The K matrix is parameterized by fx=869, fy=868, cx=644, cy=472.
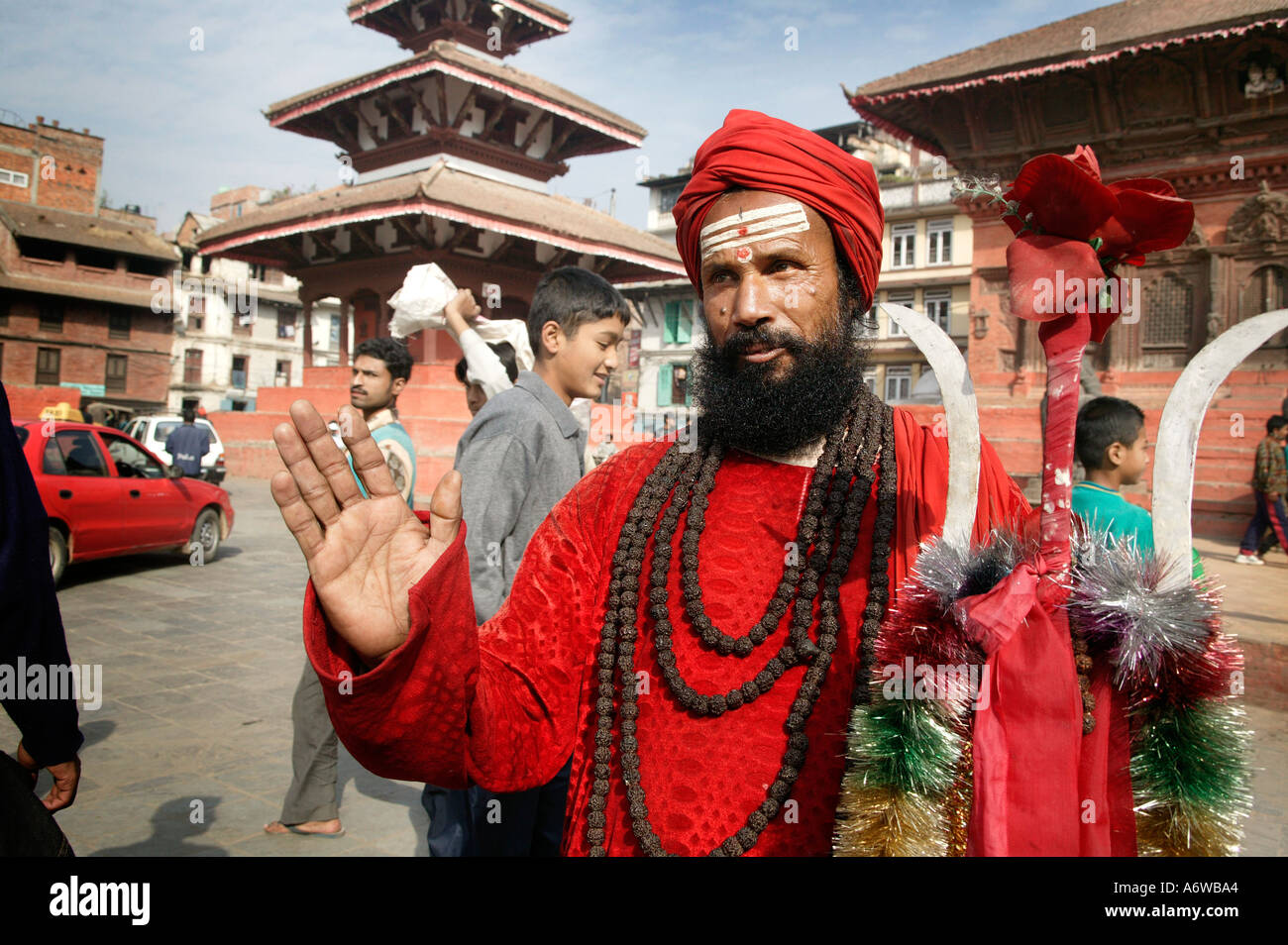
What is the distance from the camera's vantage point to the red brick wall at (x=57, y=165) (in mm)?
38438

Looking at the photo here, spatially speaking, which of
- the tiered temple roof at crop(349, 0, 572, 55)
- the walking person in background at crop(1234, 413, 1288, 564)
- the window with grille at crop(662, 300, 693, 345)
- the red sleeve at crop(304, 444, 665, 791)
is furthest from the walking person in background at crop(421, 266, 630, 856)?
the window with grille at crop(662, 300, 693, 345)

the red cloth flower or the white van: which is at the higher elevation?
the white van

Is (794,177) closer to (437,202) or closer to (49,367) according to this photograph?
(437,202)

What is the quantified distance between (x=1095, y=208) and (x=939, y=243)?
38770 millimetres

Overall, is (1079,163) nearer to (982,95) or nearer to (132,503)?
(132,503)

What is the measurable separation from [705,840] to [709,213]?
1196 mm

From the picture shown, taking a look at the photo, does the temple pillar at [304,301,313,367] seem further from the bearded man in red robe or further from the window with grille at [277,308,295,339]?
the window with grille at [277,308,295,339]

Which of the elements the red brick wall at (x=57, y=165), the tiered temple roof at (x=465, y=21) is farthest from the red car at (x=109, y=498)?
the red brick wall at (x=57, y=165)

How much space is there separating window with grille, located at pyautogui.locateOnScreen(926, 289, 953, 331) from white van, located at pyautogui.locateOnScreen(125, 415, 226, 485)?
29.0m

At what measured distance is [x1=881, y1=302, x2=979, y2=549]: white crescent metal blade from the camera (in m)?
1.18

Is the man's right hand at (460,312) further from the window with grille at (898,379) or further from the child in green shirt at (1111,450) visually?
the window with grille at (898,379)

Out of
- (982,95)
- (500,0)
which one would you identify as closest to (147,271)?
(500,0)

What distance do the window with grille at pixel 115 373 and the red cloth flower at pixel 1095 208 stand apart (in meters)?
43.4

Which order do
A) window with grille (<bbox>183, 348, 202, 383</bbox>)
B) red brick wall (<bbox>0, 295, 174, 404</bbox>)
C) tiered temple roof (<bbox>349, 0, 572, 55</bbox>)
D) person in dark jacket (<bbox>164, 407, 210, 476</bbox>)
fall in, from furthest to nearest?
window with grille (<bbox>183, 348, 202, 383</bbox>)
red brick wall (<bbox>0, 295, 174, 404</bbox>)
tiered temple roof (<bbox>349, 0, 572, 55</bbox>)
person in dark jacket (<bbox>164, 407, 210, 476</bbox>)
